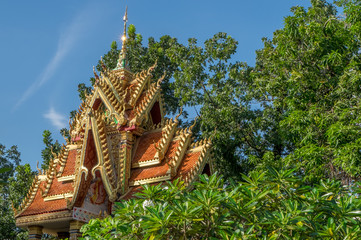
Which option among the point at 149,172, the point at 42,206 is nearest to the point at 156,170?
the point at 149,172

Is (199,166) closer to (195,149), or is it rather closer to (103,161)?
(195,149)

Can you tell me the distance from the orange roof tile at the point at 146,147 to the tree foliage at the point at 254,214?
7033mm

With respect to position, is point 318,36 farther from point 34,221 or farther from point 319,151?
point 34,221

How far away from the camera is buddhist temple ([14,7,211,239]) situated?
44.4ft

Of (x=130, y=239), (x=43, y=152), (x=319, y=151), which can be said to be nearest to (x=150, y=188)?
(x=130, y=239)

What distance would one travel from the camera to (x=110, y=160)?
46.9 feet

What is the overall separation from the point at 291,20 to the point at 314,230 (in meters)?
9.97

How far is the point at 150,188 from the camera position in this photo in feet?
25.1

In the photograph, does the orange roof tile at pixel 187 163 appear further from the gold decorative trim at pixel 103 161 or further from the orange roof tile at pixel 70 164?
the orange roof tile at pixel 70 164

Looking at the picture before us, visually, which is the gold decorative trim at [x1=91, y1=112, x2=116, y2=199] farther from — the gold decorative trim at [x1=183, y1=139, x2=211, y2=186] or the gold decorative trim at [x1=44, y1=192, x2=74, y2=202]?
the gold decorative trim at [x1=183, y1=139, x2=211, y2=186]

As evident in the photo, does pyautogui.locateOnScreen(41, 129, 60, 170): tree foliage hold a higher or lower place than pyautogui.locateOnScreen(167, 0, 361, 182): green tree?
higher

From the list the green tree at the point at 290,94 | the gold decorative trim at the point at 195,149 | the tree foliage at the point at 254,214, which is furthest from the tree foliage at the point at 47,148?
the tree foliage at the point at 254,214

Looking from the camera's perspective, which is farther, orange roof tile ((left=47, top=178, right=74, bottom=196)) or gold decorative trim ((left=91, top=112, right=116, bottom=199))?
orange roof tile ((left=47, top=178, right=74, bottom=196))

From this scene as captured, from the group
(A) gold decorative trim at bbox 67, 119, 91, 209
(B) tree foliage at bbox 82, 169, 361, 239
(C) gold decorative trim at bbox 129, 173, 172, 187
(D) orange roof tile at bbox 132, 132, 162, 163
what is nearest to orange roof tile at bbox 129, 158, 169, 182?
(C) gold decorative trim at bbox 129, 173, 172, 187
